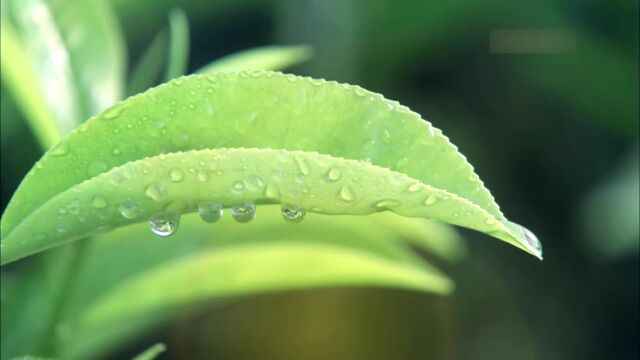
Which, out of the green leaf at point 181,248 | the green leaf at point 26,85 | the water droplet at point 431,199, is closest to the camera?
the water droplet at point 431,199

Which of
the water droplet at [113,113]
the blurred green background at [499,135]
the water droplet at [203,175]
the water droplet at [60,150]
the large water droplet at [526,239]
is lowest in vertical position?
the large water droplet at [526,239]

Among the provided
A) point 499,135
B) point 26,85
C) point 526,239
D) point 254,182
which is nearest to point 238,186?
point 254,182

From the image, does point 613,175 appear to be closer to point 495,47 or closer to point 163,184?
point 495,47

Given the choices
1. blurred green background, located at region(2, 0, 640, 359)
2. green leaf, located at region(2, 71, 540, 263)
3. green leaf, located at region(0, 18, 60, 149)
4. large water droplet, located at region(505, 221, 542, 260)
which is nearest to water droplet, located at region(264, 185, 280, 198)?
green leaf, located at region(2, 71, 540, 263)

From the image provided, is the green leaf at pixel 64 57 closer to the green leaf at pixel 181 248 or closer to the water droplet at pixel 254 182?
the green leaf at pixel 181 248

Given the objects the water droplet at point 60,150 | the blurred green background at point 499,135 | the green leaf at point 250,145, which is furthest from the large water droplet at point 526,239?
the blurred green background at point 499,135

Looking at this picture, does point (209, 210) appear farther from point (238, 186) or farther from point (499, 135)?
point (499, 135)

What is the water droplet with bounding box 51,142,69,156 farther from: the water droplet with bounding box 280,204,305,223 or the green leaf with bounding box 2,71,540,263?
the water droplet with bounding box 280,204,305,223
